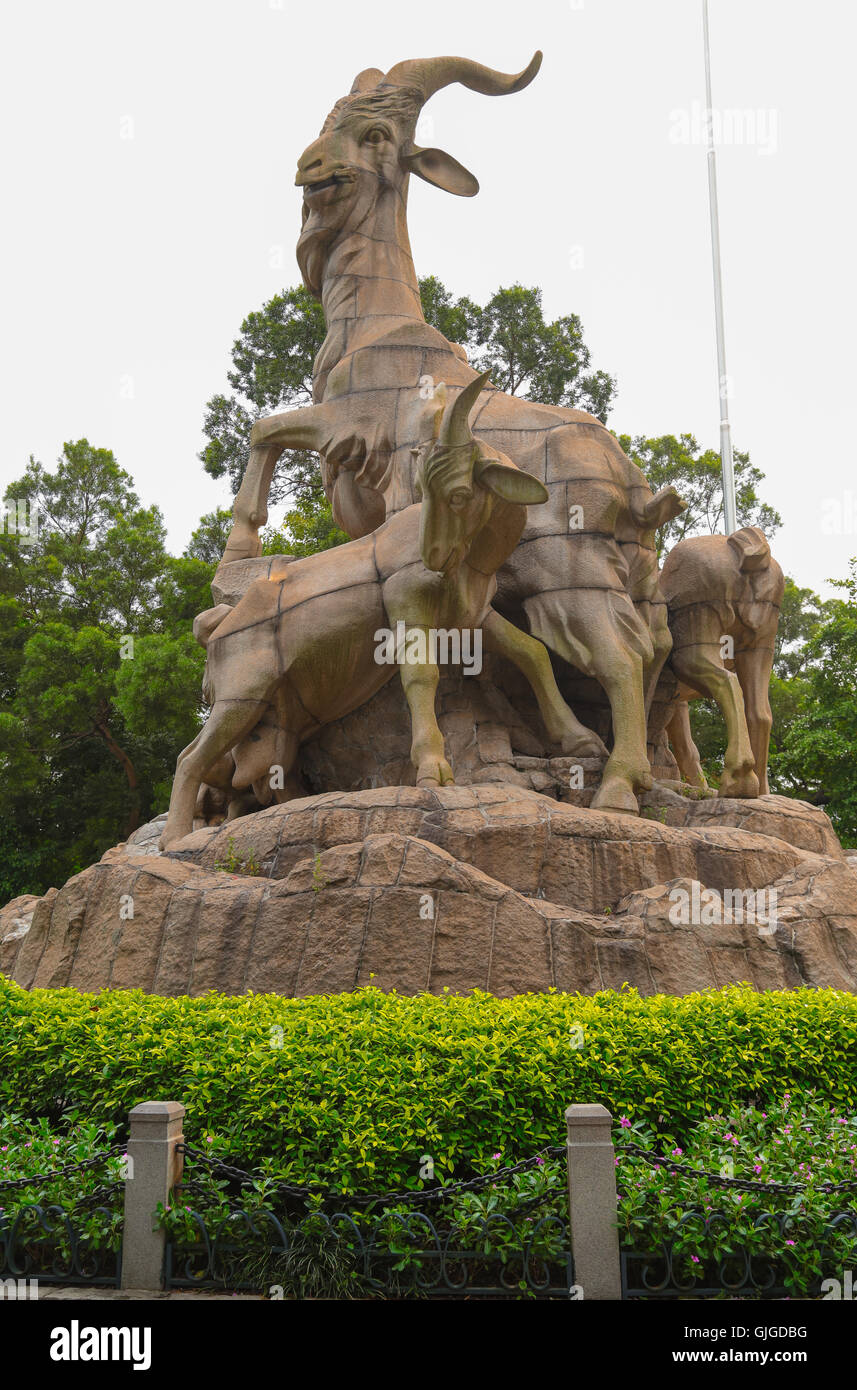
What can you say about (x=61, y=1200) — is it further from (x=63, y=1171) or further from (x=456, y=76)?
(x=456, y=76)

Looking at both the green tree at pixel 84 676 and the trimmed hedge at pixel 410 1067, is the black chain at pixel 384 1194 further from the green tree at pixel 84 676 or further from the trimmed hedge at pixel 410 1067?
the green tree at pixel 84 676

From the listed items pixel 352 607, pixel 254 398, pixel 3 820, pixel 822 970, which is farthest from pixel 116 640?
pixel 822 970

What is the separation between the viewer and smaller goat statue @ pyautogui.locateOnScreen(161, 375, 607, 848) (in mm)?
8078

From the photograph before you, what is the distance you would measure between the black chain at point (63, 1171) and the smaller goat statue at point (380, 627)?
3991 mm

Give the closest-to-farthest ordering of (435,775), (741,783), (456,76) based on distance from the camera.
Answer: (435,775)
(741,783)
(456,76)

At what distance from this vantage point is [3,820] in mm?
24141

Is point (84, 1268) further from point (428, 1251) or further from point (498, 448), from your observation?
point (498, 448)

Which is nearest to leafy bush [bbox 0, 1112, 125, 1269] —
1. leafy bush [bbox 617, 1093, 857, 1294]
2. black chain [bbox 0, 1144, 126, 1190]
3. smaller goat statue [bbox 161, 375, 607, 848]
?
black chain [bbox 0, 1144, 126, 1190]

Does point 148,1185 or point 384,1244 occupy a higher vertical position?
point 148,1185

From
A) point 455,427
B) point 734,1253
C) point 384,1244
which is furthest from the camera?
point 455,427

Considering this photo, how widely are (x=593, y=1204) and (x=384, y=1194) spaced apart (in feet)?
2.65

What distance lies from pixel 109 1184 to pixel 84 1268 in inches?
13.1

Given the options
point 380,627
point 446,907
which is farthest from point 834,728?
point 446,907

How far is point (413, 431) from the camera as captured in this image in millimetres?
10023
